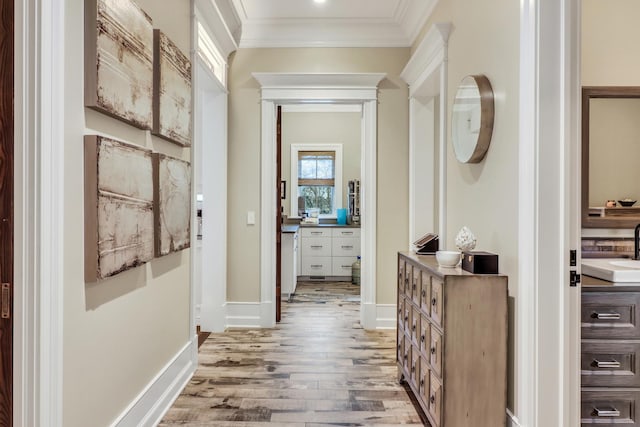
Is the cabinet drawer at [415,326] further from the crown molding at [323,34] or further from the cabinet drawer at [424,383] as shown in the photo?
the crown molding at [323,34]

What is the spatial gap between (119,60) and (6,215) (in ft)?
2.51

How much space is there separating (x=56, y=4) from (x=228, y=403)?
2171 mm

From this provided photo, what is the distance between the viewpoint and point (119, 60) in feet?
5.57

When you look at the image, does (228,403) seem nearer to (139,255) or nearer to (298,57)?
(139,255)

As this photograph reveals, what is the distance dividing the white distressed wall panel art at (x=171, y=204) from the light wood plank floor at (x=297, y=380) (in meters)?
0.96

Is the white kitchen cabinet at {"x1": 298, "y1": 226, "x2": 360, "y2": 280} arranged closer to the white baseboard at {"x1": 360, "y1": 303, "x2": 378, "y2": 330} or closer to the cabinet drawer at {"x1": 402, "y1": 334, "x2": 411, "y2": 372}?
the white baseboard at {"x1": 360, "y1": 303, "x2": 378, "y2": 330}

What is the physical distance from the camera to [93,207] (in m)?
1.55

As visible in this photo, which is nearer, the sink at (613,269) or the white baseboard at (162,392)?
the sink at (613,269)

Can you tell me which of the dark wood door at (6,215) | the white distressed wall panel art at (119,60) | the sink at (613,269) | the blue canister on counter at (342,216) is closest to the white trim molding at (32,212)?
the dark wood door at (6,215)

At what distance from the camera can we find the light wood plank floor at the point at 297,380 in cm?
231

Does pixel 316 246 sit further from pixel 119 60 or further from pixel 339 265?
pixel 119 60

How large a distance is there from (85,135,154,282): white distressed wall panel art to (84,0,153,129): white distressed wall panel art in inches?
6.2

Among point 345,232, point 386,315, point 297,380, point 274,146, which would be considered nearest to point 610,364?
point 297,380

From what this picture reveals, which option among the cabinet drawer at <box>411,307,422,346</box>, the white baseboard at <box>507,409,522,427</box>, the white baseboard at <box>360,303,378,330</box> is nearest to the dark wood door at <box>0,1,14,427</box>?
the cabinet drawer at <box>411,307,422,346</box>
